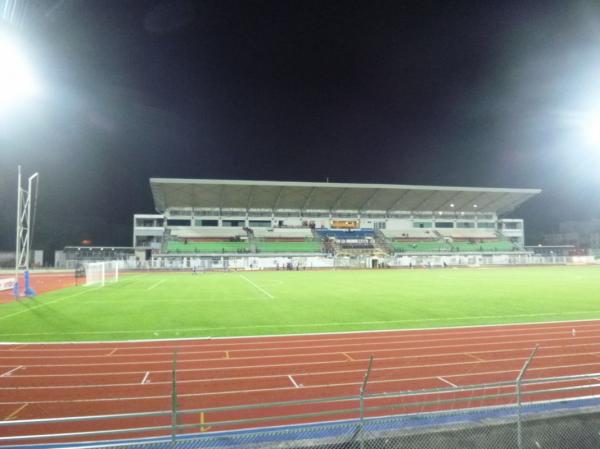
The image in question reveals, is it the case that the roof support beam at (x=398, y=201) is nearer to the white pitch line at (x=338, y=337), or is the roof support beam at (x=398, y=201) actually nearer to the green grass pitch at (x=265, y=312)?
the green grass pitch at (x=265, y=312)

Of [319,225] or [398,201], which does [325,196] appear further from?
[398,201]

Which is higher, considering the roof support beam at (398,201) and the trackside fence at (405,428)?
the roof support beam at (398,201)

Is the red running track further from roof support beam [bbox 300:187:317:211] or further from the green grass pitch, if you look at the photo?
roof support beam [bbox 300:187:317:211]

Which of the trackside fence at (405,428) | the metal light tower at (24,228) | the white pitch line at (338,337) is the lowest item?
the white pitch line at (338,337)

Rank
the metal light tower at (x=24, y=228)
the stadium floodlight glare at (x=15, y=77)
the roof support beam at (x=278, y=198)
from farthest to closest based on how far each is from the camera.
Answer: the roof support beam at (x=278, y=198), the metal light tower at (x=24, y=228), the stadium floodlight glare at (x=15, y=77)

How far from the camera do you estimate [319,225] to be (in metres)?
70.6

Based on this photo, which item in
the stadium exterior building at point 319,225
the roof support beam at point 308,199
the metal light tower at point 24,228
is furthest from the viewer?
the roof support beam at point 308,199

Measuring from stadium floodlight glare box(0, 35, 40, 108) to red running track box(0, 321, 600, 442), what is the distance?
10092 millimetres

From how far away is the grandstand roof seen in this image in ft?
196

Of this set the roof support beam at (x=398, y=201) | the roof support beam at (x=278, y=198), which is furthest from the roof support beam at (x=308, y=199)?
the roof support beam at (x=398, y=201)

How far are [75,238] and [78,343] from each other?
254 feet

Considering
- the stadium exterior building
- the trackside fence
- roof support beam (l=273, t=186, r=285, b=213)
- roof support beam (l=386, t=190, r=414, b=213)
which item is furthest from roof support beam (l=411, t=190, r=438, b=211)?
the trackside fence

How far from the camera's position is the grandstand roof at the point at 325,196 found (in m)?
59.6

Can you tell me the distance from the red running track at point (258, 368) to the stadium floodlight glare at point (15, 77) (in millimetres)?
10092
